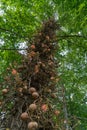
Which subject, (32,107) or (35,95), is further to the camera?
(35,95)

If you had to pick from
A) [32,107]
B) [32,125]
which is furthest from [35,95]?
[32,125]

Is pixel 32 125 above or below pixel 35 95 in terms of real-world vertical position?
below

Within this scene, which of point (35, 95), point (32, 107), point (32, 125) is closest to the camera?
point (32, 125)

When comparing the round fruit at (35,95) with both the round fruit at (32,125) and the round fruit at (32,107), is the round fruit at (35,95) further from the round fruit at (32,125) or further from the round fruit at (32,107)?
the round fruit at (32,125)

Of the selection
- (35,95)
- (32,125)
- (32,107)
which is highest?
(35,95)

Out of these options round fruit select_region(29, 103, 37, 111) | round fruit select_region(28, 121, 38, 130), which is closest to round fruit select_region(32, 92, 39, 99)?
round fruit select_region(29, 103, 37, 111)

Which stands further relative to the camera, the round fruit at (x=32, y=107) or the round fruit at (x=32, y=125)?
the round fruit at (x=32, y=107)

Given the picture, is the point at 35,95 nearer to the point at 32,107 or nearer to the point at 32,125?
the point at 32,107

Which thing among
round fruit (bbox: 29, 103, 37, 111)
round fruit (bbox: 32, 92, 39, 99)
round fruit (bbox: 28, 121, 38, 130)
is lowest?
round fruit (bbox: 28, 121, 38, 130)

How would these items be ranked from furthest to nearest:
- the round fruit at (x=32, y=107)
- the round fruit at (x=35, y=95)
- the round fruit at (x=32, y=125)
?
the round fruit at (x=35, y=95)
the round fruit at (x=32, y=107)
the round fruit at (x=32, y=125)

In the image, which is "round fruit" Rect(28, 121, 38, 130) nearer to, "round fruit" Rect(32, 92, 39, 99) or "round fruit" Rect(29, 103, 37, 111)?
"round fruit" Rect(29, 103, 37, 111)

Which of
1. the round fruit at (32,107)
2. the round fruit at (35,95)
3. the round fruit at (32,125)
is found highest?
the round fruit at (35,95)

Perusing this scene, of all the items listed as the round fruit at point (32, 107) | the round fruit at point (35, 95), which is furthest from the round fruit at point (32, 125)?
the round fruit at point (35, 95)

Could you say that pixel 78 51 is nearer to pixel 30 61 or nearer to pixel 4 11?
pixel 4 11
